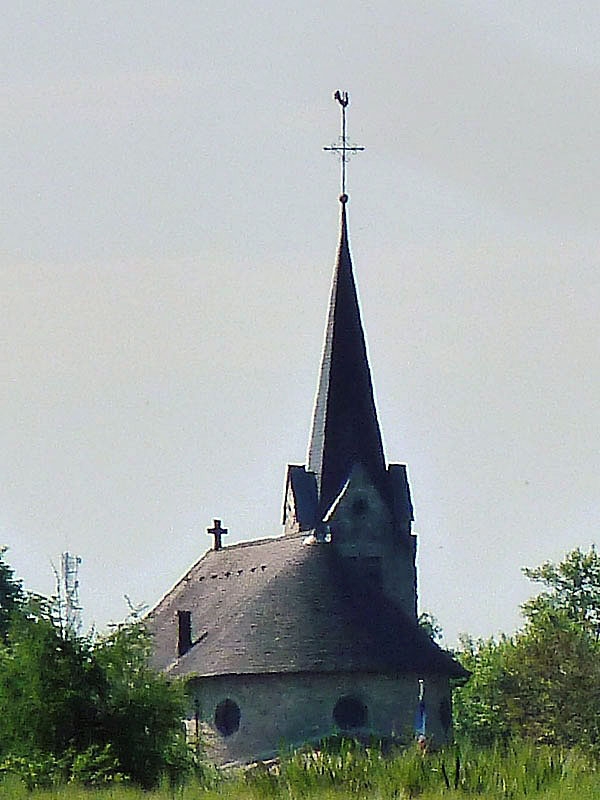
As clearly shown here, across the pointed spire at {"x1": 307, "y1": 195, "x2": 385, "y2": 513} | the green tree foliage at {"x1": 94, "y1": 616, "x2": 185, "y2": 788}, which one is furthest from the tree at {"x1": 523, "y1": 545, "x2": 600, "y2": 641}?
the green tree foliage at {"x1": 94, "y1": 616, "x2": 185, "y2": 788}

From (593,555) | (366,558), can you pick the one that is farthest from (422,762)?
(593,555)

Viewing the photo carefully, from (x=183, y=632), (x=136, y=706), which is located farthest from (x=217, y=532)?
(x=136, y=706)

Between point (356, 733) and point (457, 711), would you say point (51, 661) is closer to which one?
point (356, 733)

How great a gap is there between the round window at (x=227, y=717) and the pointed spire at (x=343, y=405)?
7014 mm

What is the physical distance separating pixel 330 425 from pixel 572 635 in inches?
490

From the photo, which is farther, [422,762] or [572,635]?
[572,635]

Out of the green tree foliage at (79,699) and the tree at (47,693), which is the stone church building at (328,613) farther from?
the tree at (47,693)

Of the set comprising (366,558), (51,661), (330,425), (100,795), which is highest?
(330,425)

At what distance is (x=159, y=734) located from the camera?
27.0 meters

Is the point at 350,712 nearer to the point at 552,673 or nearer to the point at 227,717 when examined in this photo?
the point at 227,717

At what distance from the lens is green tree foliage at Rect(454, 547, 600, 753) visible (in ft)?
208

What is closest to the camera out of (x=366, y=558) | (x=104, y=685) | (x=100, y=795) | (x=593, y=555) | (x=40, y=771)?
(x=100, y=795)

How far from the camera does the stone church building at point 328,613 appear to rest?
187ft

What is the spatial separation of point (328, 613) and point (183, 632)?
18.9 feet
